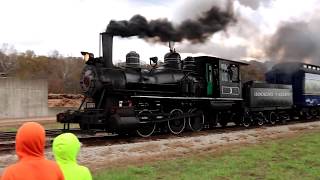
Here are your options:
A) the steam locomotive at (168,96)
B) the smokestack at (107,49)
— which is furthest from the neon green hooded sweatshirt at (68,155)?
the smokestack at (107,49)

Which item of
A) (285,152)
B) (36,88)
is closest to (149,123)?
(285,152)

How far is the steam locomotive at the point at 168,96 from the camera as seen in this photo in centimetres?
1658

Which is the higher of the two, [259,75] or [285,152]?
[259,75]

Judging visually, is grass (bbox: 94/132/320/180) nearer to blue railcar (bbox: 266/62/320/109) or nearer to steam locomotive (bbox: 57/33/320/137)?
steam locomotive (bbox: 57/33/320/137)

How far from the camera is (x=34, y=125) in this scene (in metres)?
3.56

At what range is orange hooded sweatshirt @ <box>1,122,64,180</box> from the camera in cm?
352

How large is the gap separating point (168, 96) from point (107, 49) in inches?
127

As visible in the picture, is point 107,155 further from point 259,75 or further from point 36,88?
point 36,88

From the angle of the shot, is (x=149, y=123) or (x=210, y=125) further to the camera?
(x=210, y=125)

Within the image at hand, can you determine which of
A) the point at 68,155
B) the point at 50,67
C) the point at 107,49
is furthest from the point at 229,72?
the point at 50,67

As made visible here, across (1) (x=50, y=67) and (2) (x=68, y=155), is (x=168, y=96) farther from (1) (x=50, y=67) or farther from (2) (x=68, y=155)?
(1) (x=50, y=67)

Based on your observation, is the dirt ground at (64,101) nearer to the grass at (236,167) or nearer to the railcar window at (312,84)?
the railcar window at (312,84)

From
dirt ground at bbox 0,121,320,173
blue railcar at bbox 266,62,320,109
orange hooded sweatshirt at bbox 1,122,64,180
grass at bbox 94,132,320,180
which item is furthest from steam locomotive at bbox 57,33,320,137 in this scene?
orange hooded sweatshirt at bbox 1,122,64,180

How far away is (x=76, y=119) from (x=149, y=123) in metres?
2.60
